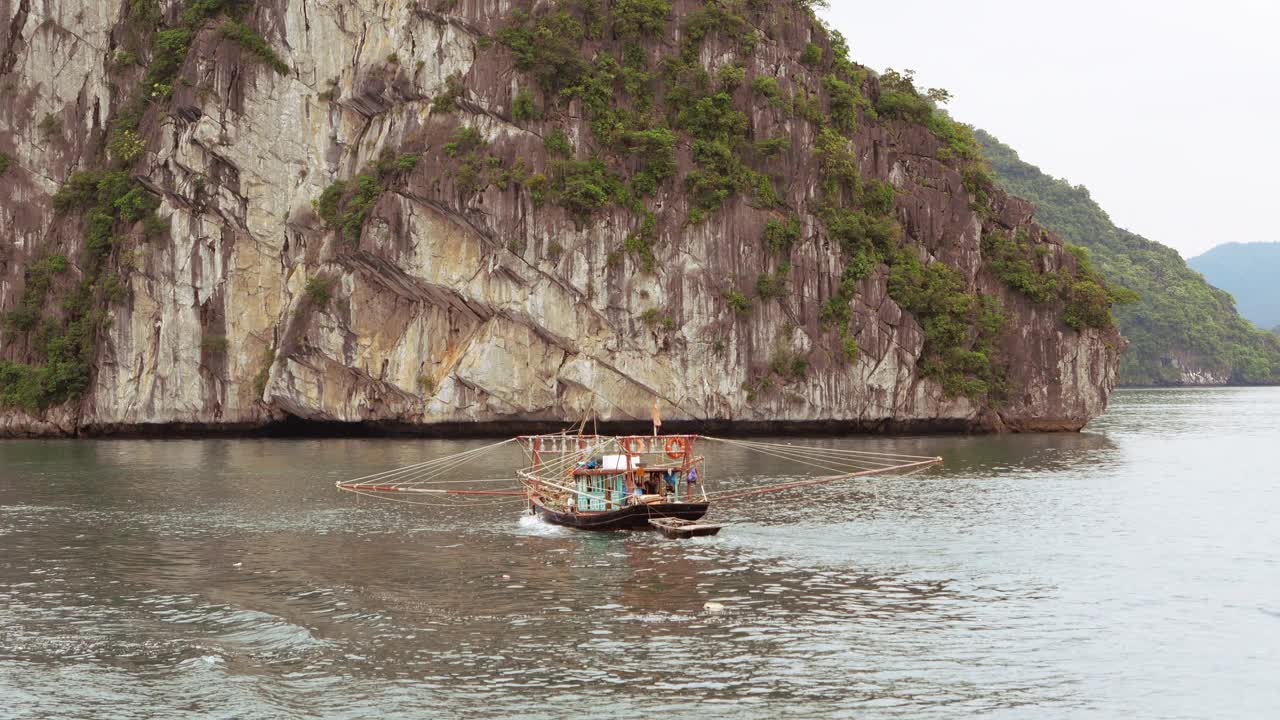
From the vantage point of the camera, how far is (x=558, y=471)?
45.9 m

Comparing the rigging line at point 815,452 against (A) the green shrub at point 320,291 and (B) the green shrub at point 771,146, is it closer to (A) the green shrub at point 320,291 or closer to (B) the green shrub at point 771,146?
(B) the green shrub at point 771,146

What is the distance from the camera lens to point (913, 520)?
115 ft

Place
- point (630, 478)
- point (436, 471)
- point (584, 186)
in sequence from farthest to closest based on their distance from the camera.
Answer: point (584, 186), point (436, 471), point (630, 478)

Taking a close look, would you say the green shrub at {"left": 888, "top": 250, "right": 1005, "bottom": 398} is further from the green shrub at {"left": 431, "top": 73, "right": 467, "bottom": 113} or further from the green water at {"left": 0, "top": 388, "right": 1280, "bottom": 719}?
the green shrub at {"left": 431, "top": 73, "right": 467, "bottom": 113}

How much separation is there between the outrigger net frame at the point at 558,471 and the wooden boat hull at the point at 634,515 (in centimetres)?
56

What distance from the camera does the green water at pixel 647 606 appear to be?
1855 cm

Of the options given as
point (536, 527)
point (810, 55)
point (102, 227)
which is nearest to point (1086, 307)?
point (810, 55)

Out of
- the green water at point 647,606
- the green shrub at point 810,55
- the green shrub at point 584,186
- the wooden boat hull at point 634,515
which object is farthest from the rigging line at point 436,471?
the green shrub at point 810,55

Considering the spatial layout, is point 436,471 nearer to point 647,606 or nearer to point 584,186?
point 584,186

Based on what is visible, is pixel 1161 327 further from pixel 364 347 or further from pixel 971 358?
pixel 364 347

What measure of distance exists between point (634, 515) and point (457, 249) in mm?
34606

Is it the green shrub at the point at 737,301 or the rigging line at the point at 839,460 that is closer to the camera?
the rigging line at the point at 839,460

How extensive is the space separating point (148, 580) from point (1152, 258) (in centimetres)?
15426

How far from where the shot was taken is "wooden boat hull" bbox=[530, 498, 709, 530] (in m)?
33.6
